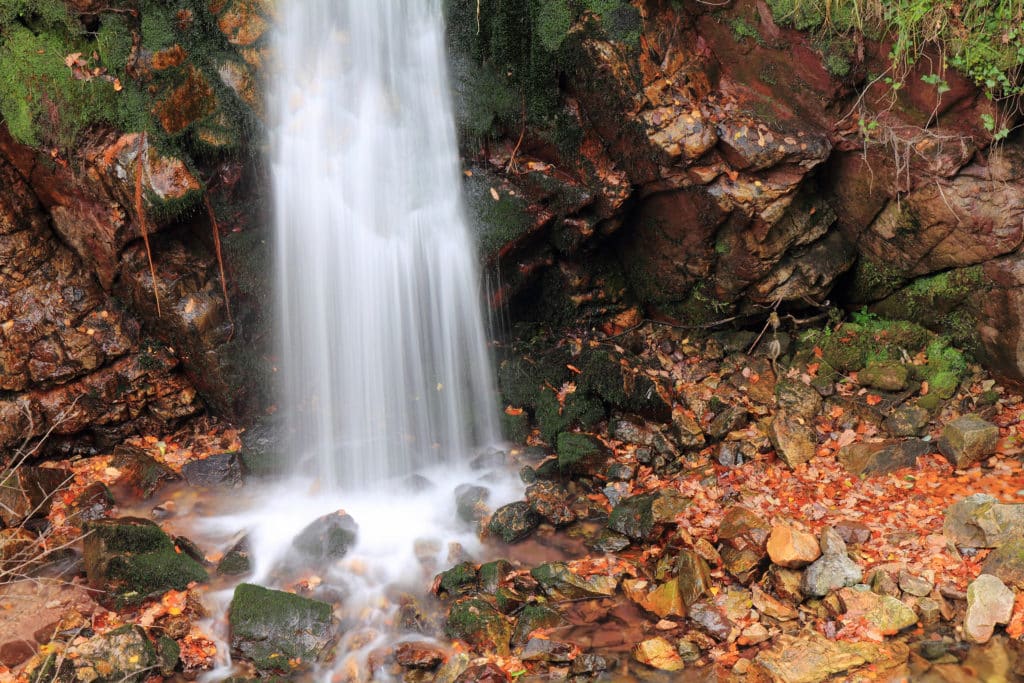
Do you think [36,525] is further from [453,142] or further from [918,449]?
[918,449]

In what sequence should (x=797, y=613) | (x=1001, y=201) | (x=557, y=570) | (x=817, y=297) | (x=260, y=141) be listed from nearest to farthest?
(x=797, y=613)
(x=557, y=570)
(x=1001, y=201)
(x=260, y=141)
(x=817, y=297)

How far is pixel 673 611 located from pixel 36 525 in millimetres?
5854

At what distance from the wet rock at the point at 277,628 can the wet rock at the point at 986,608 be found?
4.79m

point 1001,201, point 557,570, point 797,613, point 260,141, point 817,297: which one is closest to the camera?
point 797,613

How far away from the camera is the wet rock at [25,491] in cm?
669

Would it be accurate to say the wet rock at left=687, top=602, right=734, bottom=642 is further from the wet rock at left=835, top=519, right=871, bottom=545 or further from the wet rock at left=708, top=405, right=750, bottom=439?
the wet rock at left=708, top=405, right=750, bottom=439

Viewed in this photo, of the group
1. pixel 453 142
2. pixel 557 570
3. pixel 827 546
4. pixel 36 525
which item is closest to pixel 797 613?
pixel 827 546

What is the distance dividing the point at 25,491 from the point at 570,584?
5276 millimetres

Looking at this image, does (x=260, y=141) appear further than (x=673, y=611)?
Yes

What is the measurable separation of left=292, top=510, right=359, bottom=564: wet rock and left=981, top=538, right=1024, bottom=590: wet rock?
17.5ft

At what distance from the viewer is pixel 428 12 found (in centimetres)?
785

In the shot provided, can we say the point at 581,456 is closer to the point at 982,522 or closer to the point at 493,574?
the point at 493,574

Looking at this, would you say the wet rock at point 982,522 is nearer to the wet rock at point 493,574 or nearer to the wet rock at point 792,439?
the wet rock at point 792,439

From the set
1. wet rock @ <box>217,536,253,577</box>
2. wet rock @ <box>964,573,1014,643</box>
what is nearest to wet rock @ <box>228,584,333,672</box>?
wet rock @ <box>217,536,253,577</box>
